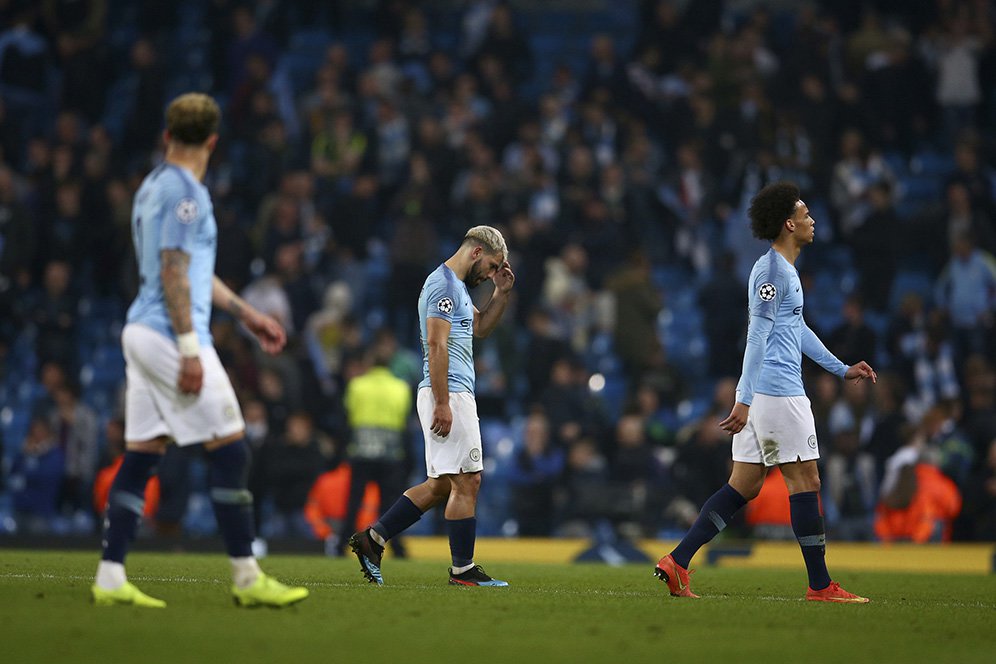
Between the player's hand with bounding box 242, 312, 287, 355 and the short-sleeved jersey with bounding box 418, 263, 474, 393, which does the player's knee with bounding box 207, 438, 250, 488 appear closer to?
the player's hand with bounding box 242, 312, 287, 355

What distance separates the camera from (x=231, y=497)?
743 centimetres

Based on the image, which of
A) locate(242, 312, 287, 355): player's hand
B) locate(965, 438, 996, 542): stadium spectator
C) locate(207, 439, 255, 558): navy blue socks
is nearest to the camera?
locate(207, 439, 255, 558): navy blue socks

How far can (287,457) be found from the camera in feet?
60.0

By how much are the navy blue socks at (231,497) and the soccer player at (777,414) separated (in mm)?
3182

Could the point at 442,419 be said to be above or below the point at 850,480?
above

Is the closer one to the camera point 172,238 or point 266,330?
point 172,238

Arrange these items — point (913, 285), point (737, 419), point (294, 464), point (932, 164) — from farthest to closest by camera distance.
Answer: point (932, 164) < point (913, 285) < point (294, 464) < point (737, 419)

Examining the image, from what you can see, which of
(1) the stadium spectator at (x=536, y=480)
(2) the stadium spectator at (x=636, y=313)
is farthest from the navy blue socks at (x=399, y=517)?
(2) the stadium spectator at (x=636, y=313)

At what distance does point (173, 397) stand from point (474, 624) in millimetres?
1864

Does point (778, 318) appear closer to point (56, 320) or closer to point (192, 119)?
point (192, 119)

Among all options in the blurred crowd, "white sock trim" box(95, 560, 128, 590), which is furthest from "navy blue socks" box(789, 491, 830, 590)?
the blurred crowd

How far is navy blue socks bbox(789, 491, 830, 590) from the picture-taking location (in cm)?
941

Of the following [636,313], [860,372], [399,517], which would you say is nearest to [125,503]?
[399,517]

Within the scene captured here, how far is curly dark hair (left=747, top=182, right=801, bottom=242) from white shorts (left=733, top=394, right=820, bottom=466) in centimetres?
112
